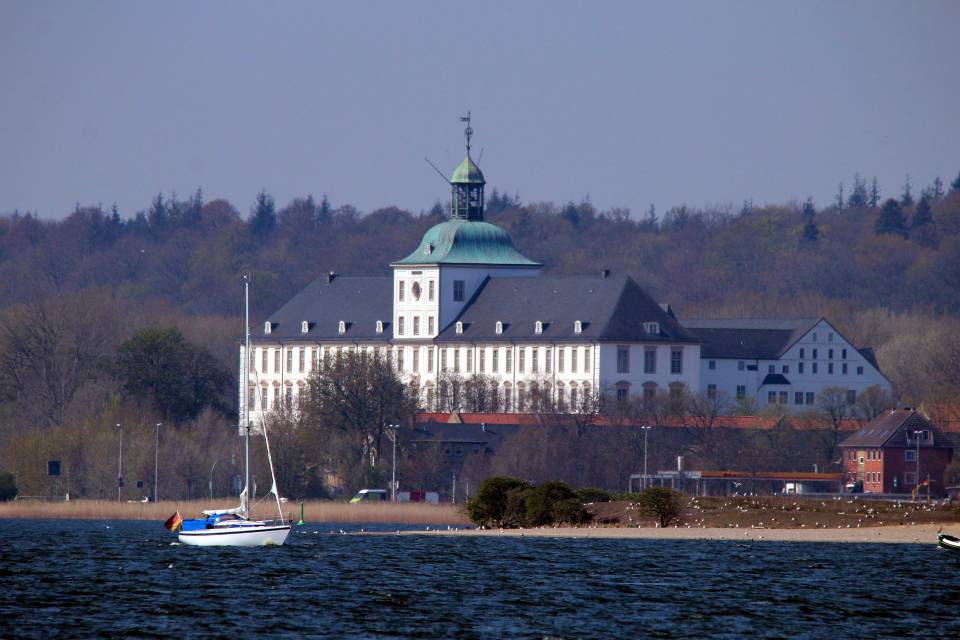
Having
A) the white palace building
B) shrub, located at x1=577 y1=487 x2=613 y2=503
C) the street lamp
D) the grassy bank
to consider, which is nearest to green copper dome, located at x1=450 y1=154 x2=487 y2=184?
the white palace building

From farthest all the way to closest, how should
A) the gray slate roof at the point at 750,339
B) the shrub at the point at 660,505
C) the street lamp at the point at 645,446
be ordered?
the gray slate roof at the point at 750,339 → the street lamp at the point at 645,446 → the shrub at the point at 660,505

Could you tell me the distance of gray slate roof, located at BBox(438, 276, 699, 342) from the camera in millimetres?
179500

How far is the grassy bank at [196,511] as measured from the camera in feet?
392

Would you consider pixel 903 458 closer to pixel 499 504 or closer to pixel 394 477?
pixel 394 477

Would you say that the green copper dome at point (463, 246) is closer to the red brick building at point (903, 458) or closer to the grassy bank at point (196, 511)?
the red brick building at point (903, 458)

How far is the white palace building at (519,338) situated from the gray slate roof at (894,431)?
2532 centimetres

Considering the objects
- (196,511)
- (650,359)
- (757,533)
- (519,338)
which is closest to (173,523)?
(757,533)

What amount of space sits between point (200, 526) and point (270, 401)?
3999 inches

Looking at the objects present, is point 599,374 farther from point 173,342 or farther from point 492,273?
point 173,342

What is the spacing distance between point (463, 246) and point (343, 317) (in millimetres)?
10761

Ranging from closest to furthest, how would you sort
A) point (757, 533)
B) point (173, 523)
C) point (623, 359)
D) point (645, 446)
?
point (757, 533), point (173, 523), point (645, 446), point (623, 359)

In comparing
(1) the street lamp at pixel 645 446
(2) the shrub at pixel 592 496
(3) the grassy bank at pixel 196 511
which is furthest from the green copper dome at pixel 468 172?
(2) the shrub at pixel 592 496

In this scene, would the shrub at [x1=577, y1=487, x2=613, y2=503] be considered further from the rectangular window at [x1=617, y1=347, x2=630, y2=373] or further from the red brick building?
the rectangular window at [x1=617, y1=347, x2=630, y2=373]

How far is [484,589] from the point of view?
69.2m
